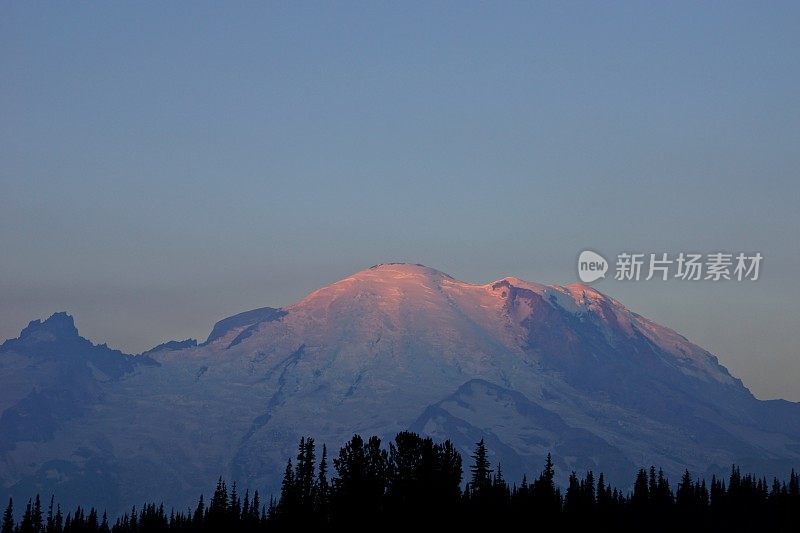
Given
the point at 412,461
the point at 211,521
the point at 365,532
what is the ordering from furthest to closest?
the point at 211,521, the point at 412,461, the point at 365,532

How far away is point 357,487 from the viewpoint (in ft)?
588

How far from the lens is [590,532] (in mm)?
191875

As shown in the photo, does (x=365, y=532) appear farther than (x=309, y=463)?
No

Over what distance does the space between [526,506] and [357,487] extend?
26.0 m

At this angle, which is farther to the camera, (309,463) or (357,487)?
(309,463)

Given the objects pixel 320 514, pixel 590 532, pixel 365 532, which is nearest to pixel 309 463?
pixel 320 514

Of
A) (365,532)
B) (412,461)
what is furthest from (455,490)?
(365,532)

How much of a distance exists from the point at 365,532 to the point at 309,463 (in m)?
23.6

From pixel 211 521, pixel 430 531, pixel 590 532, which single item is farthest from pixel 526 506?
pixel 211 521

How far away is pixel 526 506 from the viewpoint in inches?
7584

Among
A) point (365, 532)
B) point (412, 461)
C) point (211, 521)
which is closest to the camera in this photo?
point (365, 532)

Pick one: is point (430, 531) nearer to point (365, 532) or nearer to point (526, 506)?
point (365, 532)

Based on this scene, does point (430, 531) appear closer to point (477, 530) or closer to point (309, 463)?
point (477, 530)

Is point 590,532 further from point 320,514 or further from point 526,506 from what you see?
point 320,514
